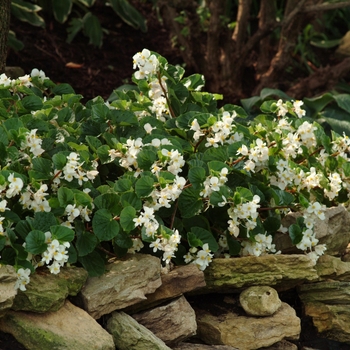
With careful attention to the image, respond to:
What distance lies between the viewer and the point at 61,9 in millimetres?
5688

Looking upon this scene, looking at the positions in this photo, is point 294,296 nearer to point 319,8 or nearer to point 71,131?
point 71,131

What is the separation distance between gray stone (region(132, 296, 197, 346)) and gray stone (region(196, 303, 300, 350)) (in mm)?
153

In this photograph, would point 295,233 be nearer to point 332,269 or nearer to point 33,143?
point 332,269

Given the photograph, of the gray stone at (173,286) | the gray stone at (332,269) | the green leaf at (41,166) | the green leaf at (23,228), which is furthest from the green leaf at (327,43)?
the green leaf at (23,228)

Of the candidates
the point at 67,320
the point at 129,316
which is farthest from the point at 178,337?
the point at 67,320

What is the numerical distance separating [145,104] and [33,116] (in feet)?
1.84

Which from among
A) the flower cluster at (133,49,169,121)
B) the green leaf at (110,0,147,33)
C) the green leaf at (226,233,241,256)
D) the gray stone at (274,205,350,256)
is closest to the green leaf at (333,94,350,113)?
the gray stone at (274,205,350,256)

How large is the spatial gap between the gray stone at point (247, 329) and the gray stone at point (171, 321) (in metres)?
0.15

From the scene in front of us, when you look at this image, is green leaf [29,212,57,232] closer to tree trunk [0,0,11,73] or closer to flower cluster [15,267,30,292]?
flower cluster [15,267,30,292]

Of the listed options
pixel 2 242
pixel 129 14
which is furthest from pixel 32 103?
pixel 129 14

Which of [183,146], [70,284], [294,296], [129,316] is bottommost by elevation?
[294,296]

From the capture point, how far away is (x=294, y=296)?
3.17m

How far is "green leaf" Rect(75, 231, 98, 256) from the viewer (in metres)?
2.56

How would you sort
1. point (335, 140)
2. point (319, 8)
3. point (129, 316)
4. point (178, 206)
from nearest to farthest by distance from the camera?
1. point (129, 316)
2. point (178, 206)
3. point (335, 140)
4. point (319, 8)
